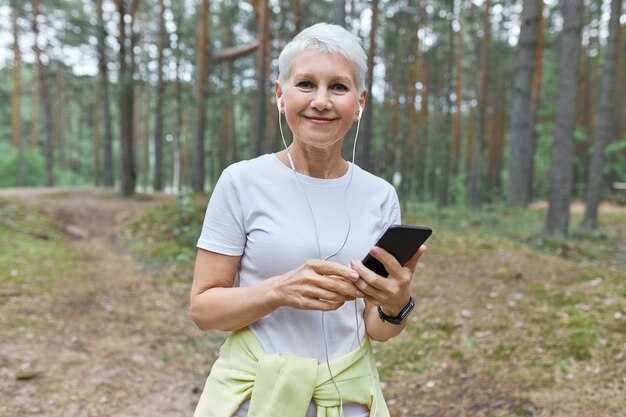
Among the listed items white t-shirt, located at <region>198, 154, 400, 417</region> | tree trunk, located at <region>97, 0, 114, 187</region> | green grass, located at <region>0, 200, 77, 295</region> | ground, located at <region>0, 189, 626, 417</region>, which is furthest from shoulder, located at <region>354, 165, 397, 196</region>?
tree trunk, located at <region>97, 0, 114, 187</region>

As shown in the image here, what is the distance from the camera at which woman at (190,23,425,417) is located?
138 cm

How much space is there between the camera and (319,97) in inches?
55.2

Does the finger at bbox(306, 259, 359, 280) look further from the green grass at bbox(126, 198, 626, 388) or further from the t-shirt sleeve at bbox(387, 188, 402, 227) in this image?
the green grass at bbox(126, 198, 626, 388)

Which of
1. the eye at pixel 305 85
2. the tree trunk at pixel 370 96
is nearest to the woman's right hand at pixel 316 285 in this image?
the eye at pixel 305 85

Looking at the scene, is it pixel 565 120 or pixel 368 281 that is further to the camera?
pixel 565 120

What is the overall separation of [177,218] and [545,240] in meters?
8.19

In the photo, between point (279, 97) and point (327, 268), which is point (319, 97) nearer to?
point (279, 97)

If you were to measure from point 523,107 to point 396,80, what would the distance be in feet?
31.9

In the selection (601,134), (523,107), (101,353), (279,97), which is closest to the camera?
(279,97)

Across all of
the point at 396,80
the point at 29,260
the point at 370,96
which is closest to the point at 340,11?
the point at 29,260

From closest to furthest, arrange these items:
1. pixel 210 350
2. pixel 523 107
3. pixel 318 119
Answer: pixel 318 119, pixel 210 350, pixel 523 107

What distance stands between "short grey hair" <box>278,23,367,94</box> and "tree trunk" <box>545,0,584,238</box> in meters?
9.10

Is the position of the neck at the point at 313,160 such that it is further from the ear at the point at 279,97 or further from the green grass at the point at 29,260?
the green grass at the point at 29,260

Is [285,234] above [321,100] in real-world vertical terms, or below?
below
